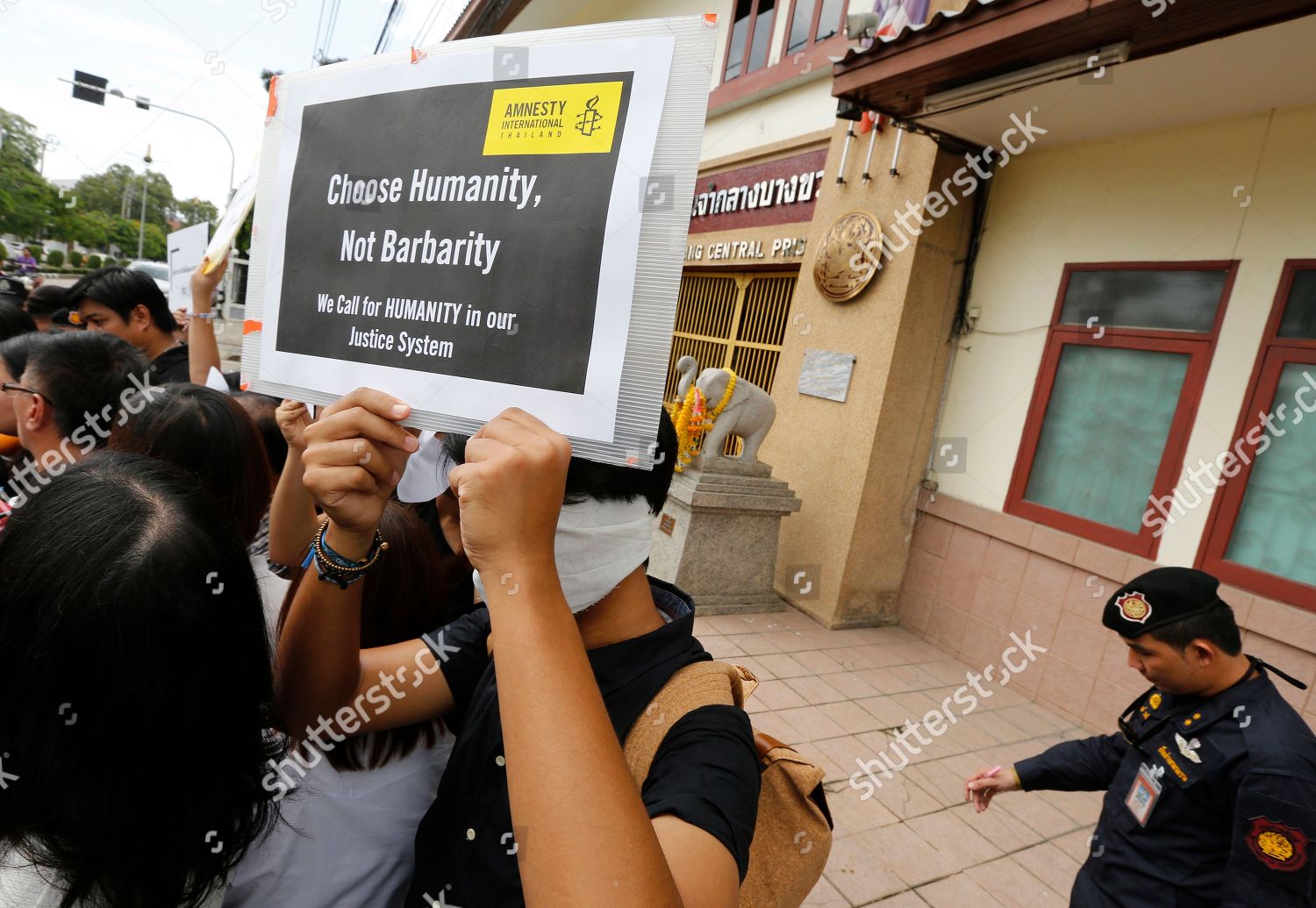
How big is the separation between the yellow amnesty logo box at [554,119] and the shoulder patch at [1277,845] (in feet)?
6.34

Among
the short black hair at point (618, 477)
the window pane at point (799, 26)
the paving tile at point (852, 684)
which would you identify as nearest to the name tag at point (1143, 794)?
the short black hair at point (618, 477)

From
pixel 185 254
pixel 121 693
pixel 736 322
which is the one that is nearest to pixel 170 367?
pixel 185 254

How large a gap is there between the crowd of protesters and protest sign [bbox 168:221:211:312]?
7.75 feet

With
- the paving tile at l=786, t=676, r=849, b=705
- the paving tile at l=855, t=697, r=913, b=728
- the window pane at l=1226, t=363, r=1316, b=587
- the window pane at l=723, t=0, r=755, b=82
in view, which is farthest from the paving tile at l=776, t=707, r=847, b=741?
the window pane at l=723, t=0, r=755, b=82

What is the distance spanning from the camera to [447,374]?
3.22 feet

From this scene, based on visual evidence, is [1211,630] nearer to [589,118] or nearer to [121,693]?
[589,118]

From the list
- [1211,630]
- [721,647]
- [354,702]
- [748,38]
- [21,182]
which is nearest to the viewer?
[354,702]

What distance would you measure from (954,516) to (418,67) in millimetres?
5106

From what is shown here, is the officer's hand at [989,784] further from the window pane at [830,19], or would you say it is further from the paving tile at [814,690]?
the window pane at [830,19]

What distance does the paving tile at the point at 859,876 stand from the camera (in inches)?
108

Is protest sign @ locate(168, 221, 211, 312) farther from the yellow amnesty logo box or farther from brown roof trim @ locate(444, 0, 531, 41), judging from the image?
brown roof trim @ locate(444, 0, 531, 41)

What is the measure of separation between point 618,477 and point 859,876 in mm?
2575

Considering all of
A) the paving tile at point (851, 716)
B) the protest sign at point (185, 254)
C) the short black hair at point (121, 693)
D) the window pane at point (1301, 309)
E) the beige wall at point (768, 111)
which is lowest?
the paving tile at point (851, 716)

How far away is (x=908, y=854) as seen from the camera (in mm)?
3008
